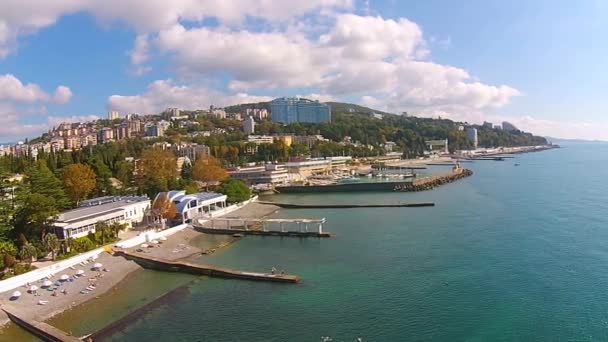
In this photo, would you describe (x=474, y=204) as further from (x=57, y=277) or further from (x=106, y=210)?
(x=57, y=277)

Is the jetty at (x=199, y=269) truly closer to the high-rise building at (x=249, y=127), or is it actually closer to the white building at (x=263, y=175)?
the white building at (x=263, y=175)

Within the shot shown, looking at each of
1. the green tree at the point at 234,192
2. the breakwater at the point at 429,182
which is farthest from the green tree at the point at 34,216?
the breakwater at the point at 429,182

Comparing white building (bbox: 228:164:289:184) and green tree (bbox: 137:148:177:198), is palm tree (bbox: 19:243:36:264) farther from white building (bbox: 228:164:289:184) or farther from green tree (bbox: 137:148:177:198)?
white building (bbox: 228:164:289:184)

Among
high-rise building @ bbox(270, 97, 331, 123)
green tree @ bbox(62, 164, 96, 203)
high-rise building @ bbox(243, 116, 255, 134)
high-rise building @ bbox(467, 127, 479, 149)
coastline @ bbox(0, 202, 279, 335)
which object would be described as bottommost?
coastline @ bbox(0, 202, 279, 335)

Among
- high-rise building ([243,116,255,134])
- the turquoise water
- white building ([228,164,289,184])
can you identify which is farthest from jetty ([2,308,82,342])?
high-rise building ([243,116,255,134])

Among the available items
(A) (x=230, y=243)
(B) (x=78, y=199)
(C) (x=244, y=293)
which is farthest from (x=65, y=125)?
(C) (x=244, y=293)

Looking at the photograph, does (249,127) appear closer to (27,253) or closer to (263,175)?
(263,175)
